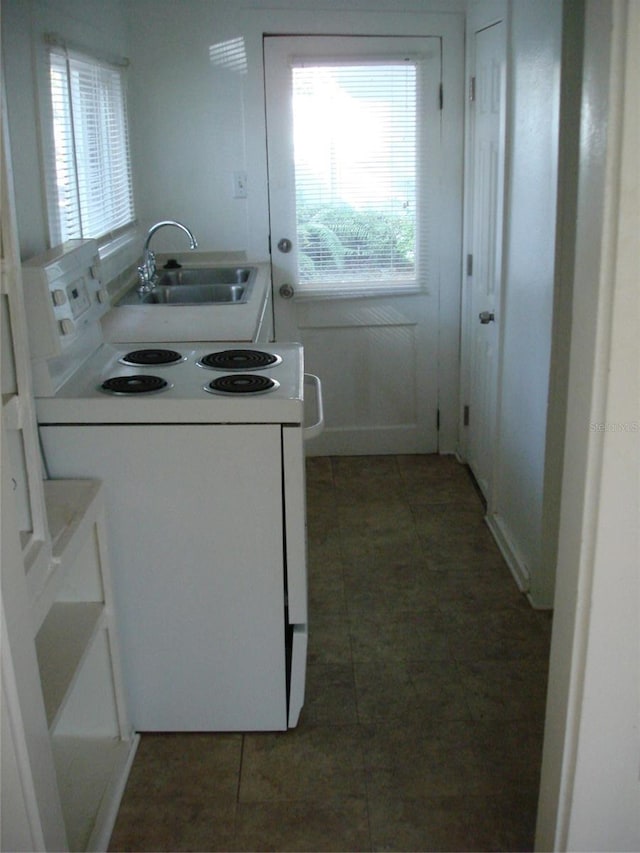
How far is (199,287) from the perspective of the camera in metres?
3.81

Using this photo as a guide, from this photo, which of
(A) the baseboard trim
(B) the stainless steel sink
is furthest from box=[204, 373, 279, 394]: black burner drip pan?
(B) the stainless steel sink

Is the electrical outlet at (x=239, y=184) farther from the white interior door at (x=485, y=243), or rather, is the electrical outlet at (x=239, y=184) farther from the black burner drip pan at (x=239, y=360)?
the black burner drip pan at (x=239, y=360)

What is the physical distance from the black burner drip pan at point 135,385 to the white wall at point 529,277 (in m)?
1.23

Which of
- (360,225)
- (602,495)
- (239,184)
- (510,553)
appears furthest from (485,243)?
(602,495)

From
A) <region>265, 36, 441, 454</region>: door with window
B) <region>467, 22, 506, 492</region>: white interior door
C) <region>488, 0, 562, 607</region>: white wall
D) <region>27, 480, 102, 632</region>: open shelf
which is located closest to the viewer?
<region>27, 480, 102, 632</region>: open shelf

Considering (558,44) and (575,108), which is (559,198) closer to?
(575,108)

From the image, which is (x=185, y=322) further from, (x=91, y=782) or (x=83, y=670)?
(x=91, y=782)

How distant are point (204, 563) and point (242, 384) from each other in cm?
48

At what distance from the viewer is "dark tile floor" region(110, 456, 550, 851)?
2.08m

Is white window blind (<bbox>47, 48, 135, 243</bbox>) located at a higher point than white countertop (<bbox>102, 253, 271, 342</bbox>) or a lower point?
higher

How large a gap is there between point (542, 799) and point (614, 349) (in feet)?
2.96

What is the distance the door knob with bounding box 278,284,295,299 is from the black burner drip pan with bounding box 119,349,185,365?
1.52m

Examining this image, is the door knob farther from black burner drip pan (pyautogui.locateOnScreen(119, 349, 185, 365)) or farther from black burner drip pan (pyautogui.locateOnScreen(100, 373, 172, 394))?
black burner drip pan (pyautogui.locateOnScreen(100, 373, 172, 394))

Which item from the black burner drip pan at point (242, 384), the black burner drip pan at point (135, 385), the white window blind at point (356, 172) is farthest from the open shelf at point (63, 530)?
the white window blind at point (356, 172)
